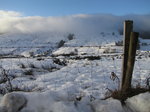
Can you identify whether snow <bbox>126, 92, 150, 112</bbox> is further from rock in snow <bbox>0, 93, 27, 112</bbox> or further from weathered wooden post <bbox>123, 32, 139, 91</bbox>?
rock in snow <bbox>0, 93, 27, 112</bbox>

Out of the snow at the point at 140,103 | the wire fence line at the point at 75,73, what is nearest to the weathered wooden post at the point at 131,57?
the snow at the point at 140,103

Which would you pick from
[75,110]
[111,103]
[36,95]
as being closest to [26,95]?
[36,95]

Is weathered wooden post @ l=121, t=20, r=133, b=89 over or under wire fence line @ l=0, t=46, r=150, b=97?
over

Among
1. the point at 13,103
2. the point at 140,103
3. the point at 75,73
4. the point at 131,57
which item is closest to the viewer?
the point at 13,103

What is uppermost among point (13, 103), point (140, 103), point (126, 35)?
point (126, 35)

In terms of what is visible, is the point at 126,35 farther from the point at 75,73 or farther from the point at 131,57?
the point at 75,73

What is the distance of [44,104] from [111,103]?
129 cm

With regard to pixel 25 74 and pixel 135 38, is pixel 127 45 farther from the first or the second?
pixel 25 74

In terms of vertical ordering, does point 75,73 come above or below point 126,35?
below

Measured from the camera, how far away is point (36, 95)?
4188mm

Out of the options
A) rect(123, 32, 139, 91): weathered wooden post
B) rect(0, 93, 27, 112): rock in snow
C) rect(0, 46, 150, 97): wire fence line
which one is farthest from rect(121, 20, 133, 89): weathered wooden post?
rect(0, 93, 27, 112): rock in snow

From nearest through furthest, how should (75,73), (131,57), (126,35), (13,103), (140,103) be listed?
(13,103)
(140,103)
(131,57)
(126,35)
(75,73)

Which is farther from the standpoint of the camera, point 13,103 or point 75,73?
point 75,73

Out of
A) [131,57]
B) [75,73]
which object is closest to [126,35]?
[131,57]
